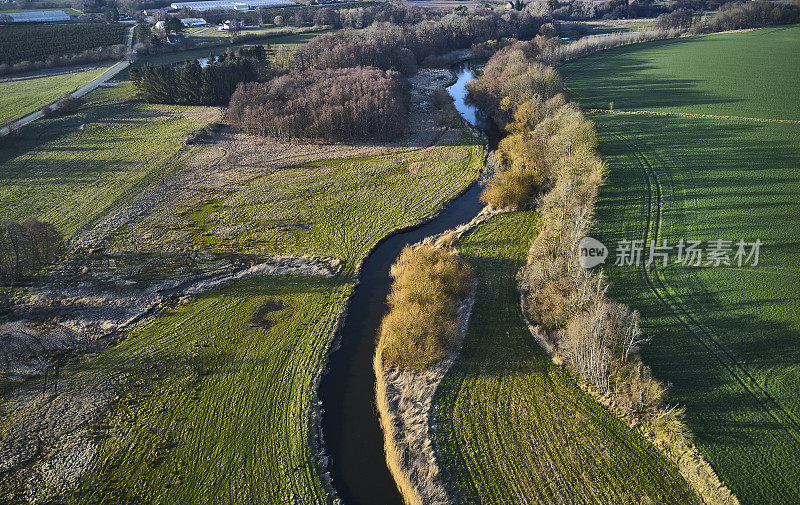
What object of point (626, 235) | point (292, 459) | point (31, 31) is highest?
point (31, 31)

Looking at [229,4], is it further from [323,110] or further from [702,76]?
[702,76]

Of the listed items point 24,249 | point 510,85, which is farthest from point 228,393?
point 510,85

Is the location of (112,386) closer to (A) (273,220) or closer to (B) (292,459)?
(B) (292,459)

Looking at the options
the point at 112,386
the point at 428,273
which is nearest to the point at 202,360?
the point at 112,386

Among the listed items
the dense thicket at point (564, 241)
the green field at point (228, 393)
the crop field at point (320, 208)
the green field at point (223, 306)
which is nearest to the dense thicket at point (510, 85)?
the dense thicket at point (564, 241)

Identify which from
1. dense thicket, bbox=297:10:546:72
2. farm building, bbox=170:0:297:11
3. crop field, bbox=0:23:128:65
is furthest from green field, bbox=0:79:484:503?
farm building, bbox=170:0:297:11

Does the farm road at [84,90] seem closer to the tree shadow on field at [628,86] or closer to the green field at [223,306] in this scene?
the green field at [223,306]
